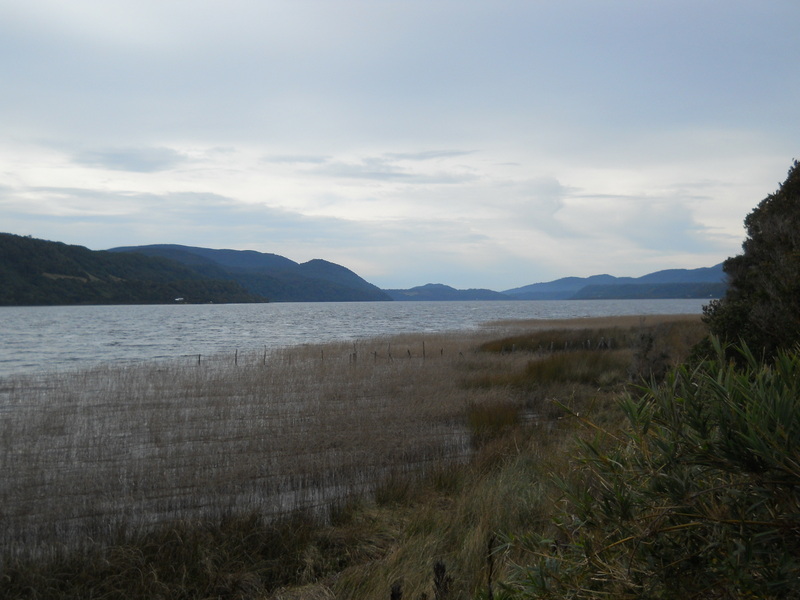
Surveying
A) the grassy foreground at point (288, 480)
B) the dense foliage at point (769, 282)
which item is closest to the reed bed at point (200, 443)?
the grassy foreground at point (288, 480)

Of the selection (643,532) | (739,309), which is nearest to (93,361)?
(739,309)

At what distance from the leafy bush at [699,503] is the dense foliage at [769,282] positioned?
165 inches

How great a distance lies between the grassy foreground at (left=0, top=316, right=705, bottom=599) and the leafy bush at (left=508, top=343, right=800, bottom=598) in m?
0.38

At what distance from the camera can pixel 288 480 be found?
28.8 ft

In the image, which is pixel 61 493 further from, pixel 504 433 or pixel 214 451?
pixel 504 433

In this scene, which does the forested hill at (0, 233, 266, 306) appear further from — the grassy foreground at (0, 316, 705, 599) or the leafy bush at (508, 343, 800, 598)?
the leafy bush at (508, 343, 800, 598)

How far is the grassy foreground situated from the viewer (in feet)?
18.5

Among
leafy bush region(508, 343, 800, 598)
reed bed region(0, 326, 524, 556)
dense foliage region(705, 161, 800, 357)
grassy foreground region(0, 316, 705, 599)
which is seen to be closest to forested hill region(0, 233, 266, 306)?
reed bed region(0, 326, 524, 556)

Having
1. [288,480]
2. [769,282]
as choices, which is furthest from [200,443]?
[769,282]

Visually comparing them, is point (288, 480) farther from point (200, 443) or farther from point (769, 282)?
point (769, 282)

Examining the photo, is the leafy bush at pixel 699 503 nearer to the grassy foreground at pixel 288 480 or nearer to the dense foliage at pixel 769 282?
the grassy foreground at pixel 288 480

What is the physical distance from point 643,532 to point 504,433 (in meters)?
8.88

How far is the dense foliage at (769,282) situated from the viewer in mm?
7367

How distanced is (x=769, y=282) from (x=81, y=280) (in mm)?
144557
